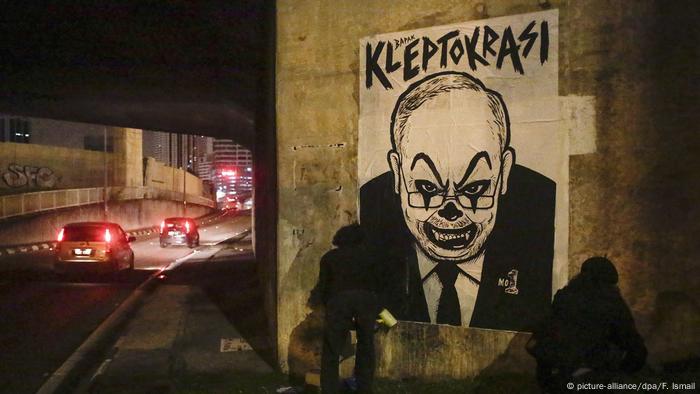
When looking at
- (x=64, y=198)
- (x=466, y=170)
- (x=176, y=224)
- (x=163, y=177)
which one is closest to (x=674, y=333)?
(x=466, y=170)

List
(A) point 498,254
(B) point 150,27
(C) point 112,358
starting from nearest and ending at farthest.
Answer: (A) point 498,254 → (C) point 112,358 → (B) point 150,27

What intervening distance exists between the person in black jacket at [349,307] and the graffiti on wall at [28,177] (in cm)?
3589

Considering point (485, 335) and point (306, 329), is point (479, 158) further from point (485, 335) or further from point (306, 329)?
point (306, 329)

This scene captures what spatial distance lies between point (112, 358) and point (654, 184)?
267 inches

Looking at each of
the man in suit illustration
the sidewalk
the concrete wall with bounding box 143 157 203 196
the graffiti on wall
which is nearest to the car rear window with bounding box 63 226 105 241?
the sidewalk

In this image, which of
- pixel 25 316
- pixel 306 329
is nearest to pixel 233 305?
pixel 25 316

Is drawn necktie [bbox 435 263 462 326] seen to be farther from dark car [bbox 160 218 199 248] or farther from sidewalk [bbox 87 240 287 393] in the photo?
dark car [bbox 160 218 199 248]

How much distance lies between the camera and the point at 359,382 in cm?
552

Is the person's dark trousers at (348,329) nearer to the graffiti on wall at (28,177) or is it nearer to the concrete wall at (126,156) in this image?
the graffiti on wall at (28,177)

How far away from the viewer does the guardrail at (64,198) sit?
2873 centimetres

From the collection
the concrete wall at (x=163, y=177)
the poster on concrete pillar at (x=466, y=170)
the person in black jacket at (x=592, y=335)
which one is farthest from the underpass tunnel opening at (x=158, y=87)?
the concrete wall at (x=163, y=177)

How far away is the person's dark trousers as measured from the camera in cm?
539

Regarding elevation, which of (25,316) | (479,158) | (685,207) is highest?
(479,158)

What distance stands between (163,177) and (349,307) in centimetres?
5439
